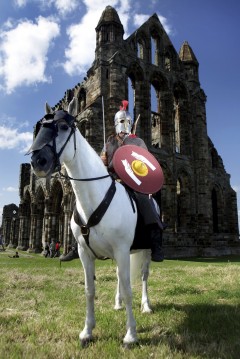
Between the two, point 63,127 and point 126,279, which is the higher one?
point 63,127

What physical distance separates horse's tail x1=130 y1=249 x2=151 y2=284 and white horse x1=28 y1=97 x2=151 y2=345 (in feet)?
4.62

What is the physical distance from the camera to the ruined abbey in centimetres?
2030

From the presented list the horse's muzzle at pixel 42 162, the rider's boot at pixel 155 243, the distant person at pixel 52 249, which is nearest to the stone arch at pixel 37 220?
the distant person at pixel 52 249

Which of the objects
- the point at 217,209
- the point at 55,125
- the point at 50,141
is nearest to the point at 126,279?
the point at 50,141

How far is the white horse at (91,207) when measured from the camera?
3.23m

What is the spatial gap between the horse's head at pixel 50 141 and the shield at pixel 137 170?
3.05 ft

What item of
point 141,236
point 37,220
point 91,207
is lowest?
point 141,236

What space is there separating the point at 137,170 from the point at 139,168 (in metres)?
0.06

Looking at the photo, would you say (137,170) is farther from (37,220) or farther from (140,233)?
(37,220)

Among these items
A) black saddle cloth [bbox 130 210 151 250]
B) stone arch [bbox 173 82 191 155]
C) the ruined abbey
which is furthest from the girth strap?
stone arch [bbox 173 82 191 155]

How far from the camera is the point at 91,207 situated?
3441mm

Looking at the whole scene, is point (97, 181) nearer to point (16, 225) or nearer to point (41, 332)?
point (41, 332)

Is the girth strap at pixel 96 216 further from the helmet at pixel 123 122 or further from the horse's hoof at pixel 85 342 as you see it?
the helmet at pixel 123 122

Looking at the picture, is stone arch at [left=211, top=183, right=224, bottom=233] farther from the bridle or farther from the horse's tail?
the bridle
